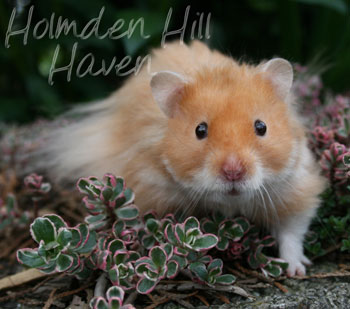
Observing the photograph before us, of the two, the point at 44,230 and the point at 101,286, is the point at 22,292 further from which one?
the point at 44,230

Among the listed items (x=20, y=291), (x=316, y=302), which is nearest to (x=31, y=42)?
(x=20, y=291)

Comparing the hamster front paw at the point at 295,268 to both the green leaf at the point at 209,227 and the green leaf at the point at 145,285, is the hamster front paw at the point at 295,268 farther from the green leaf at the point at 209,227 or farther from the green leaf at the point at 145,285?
the green leaf at the point at 145,285

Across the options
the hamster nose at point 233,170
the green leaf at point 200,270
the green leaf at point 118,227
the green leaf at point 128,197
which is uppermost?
the hamster nose at point 233,170

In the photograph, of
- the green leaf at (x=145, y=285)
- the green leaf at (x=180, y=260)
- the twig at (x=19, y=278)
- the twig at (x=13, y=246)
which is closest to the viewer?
the green leaf at (x=145, y=285)

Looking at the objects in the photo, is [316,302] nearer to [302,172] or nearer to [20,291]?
[302,172]

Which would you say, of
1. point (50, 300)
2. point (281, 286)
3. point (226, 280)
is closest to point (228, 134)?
point (226, 280)

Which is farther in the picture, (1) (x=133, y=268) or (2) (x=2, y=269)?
(2) (x=2, y=269)

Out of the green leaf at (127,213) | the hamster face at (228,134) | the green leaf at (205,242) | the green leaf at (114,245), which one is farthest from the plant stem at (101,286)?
the hamster face at (228,134)
